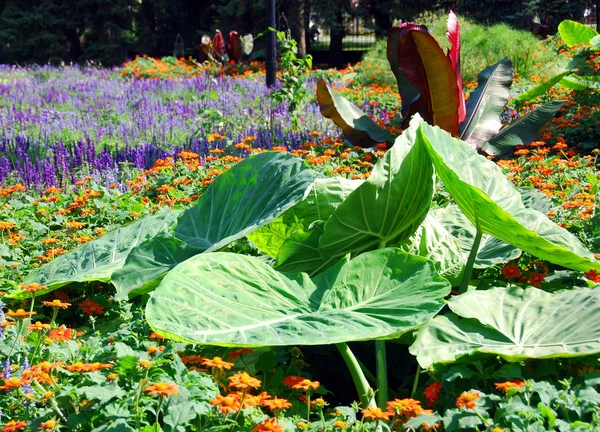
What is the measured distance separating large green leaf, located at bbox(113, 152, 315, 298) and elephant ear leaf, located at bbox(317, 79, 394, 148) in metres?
2.94

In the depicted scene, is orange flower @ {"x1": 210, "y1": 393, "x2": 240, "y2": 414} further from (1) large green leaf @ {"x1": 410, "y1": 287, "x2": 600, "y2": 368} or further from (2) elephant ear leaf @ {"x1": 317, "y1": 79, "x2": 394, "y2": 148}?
(2) elephant ear leaf @ {"x1": 317, "y1": 79, "x2": 394, "y2": 148}

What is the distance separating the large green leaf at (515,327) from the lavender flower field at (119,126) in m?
3.22

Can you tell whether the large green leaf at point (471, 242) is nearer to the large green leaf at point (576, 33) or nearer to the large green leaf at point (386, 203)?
the large green leaf at point (386, 203)

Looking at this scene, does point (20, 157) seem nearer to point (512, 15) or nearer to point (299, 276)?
point (299, 276)

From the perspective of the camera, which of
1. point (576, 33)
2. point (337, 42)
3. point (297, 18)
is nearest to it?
point (576, 33)

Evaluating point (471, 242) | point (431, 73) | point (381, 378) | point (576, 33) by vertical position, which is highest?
point (576, 33)

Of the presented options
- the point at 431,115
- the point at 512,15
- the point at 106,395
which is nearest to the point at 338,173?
the point at 431,115

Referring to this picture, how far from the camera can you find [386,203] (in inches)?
97.5

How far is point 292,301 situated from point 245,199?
2.41 ft

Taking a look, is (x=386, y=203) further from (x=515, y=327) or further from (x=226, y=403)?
(x=226, y=403)

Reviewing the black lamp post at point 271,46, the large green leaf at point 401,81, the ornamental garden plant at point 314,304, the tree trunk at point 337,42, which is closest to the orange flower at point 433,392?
the ornamental garden plant at point 314,304

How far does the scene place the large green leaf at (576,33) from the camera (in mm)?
9609

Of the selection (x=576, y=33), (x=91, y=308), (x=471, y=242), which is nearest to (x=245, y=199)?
(x=91, y=308)

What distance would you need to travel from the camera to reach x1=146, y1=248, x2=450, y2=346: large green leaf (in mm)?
1947
